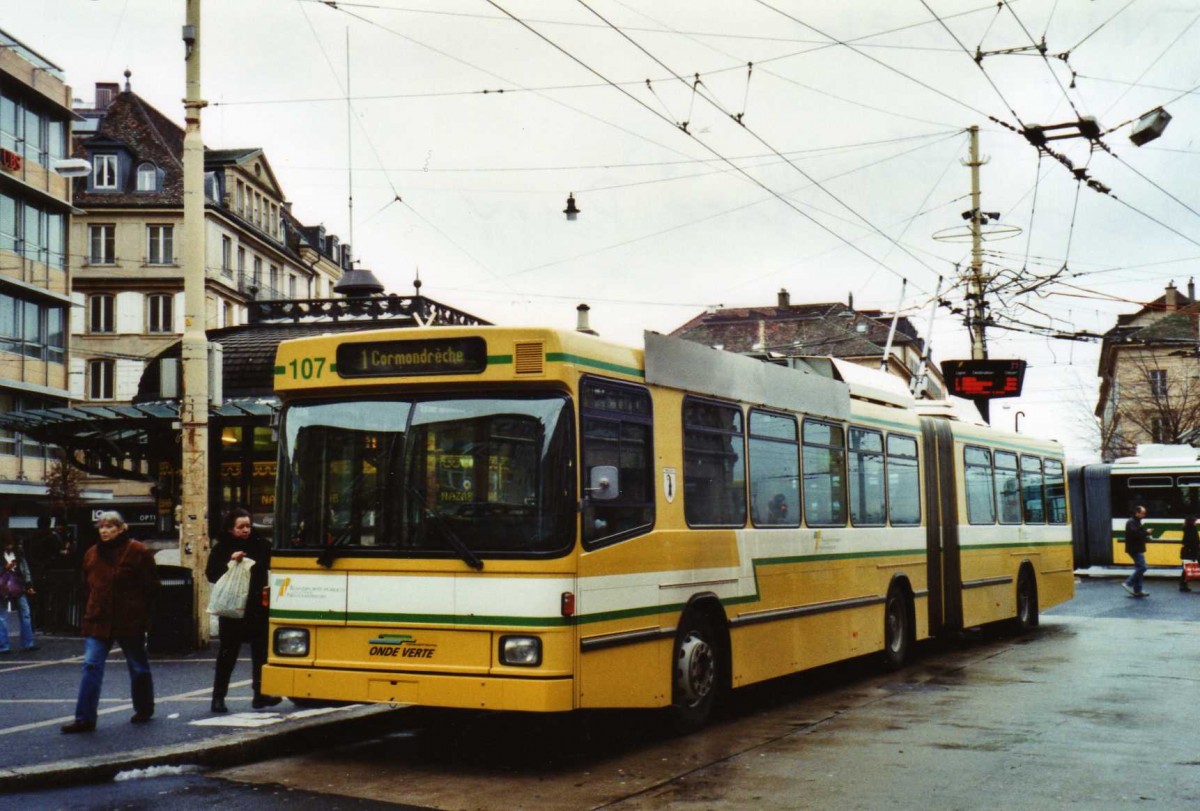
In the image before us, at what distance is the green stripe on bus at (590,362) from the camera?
8.92m

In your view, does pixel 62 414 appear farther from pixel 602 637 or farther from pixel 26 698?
pixel 602 637

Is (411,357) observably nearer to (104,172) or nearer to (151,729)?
(151,729)

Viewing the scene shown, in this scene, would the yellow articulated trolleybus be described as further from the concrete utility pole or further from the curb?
the concrete utility pole

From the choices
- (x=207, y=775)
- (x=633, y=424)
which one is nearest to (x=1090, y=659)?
(x=633, y=424)

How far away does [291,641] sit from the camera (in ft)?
30.8

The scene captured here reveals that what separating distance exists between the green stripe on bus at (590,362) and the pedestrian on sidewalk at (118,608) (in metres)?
3.70

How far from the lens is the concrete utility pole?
14961 mm

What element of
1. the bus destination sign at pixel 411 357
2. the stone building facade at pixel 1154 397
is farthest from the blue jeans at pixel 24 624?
the stone building facade at pixel 1154 397

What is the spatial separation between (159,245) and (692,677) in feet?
184

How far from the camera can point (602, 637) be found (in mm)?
9039

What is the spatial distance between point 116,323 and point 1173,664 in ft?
178

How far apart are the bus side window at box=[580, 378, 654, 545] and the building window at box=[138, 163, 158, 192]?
57.2 m

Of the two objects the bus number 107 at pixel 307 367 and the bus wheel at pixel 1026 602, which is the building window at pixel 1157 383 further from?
the bus number 107 at pixel 307 367

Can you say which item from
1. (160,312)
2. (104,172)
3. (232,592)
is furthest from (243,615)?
(104,172)
